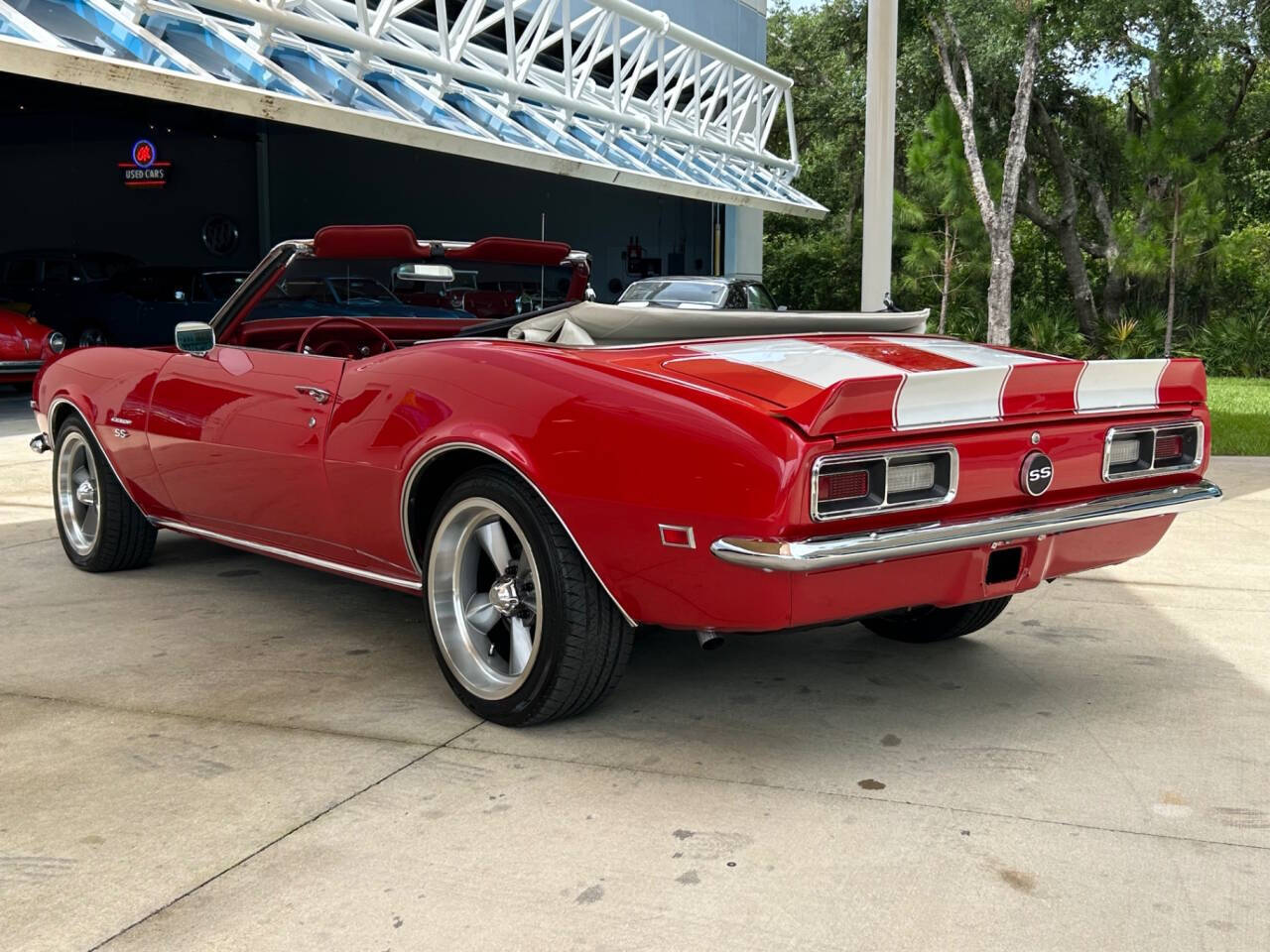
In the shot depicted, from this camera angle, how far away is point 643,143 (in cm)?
2048

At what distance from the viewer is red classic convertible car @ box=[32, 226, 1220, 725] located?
3010 mm

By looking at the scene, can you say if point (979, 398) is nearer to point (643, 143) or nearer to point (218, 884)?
point (218, 884)

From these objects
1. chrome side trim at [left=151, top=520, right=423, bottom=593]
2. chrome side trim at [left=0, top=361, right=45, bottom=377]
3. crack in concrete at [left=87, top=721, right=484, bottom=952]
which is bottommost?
crack in concrete at [left=87, top=721, right=484, bottom=952]

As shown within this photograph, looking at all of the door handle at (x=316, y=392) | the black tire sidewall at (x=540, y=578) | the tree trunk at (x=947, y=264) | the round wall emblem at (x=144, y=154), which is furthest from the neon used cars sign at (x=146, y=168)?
the black tire sidewall at (x=540, y=578)

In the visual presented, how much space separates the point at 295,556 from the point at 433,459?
972mm

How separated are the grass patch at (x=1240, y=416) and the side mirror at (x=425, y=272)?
7.15m

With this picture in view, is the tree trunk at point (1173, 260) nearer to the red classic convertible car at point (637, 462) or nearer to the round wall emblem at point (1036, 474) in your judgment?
the red classic convertible car at point (637, 462)

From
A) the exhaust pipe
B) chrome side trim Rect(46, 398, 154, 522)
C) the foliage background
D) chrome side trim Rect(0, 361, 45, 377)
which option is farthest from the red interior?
the foliage background

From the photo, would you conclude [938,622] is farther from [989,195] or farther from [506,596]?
[989,195]

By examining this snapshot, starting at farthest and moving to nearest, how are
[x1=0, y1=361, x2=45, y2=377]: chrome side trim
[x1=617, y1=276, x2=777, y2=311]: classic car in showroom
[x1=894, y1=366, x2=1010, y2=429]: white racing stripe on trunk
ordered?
[x1=617, y1=276, x2=777, y2=311]: classic car in showroom
[x1=0, y1=361, x2=45, y2=377]: chrome side trim
[x1=894, y1=366, x2=1010, y2=429]: white racing stripe on trunk

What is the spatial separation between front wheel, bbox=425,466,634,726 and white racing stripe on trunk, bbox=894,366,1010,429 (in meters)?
0.90

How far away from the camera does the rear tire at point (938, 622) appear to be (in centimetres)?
423

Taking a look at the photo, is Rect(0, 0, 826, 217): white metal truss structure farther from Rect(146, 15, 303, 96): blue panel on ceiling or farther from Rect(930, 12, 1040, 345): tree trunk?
Rect(930, 12, 1040, 345): tree trunk

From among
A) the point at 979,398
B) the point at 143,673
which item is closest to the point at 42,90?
the point at 143,673
